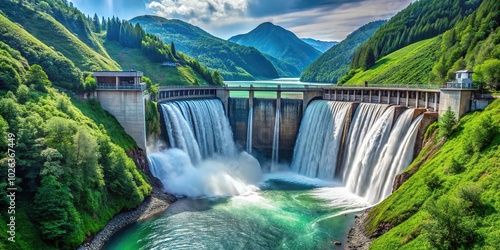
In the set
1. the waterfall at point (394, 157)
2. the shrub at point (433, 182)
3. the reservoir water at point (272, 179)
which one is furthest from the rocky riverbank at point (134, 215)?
the shrub at point (433, 182)

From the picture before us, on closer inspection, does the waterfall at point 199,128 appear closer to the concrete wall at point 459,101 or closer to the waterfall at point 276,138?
the waterfall at point 276,138

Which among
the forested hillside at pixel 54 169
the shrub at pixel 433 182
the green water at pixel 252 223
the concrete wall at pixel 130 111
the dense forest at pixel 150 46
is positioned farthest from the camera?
the dense forest at pixel 150 46

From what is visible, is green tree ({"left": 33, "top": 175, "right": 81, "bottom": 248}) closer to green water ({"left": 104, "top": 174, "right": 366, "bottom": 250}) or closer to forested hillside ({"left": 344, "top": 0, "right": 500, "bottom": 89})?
green water ({"left": 104, "top": 174, "right": 366, "bottom": 250})

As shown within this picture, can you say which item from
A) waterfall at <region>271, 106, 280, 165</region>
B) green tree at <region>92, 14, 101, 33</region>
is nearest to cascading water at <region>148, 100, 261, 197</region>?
waterfall at <region>271, 106, 280, 165</region>

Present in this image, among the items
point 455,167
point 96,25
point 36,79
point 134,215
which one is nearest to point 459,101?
point 455,167

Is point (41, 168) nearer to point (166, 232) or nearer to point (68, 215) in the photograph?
point (68, 215)
